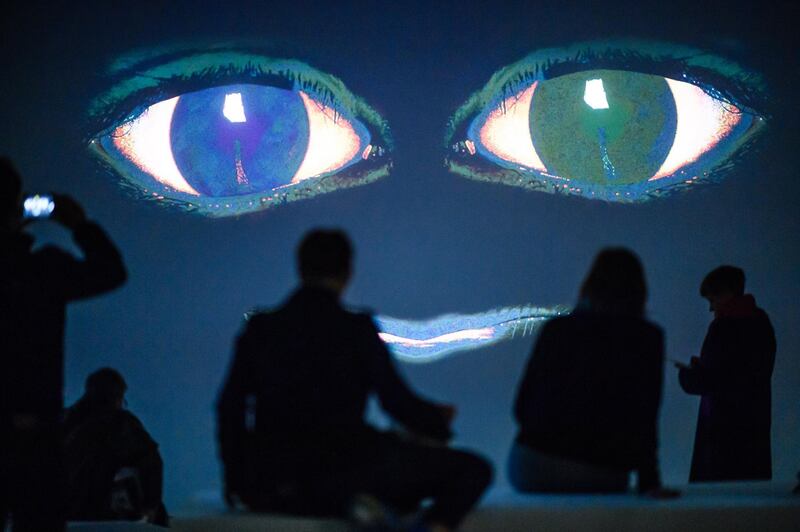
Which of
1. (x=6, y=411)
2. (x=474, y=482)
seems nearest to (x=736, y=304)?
(x=474, y=482)

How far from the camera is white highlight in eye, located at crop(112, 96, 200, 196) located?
3809 mm

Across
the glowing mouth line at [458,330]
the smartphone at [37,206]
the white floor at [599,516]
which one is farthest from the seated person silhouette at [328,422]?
the glowing mouth line at [458,330]

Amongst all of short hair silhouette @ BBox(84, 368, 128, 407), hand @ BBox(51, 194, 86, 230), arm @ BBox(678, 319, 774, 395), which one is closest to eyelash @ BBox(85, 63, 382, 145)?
short hair silhouette @ BBox(84, 368, 128, 407)

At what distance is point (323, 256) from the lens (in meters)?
1.85

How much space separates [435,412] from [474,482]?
0.16m

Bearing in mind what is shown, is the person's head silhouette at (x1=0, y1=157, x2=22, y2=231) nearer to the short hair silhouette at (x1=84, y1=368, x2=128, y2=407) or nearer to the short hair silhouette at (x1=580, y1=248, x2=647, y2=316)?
the short hair silhouette at (x1=580, y1=248, x2=647, y2=316)

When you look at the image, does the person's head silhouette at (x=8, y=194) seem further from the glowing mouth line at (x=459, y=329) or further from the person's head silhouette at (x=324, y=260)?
the glowing mouth line at (x=459, y=329)

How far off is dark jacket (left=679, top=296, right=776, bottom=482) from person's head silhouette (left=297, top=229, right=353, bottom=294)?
150cm

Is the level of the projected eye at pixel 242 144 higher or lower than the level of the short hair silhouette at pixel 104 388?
higher

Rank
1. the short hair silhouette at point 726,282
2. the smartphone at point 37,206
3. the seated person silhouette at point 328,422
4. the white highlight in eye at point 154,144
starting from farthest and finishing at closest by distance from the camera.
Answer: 1. the white highlight in eye at point 154,144
2. the short hair silhouette at point 726,282
3. the smartphone at point 37,206
4. the seated person silhouette at point 328,422

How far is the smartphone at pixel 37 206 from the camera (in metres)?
2.19

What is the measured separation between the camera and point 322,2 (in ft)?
13.1

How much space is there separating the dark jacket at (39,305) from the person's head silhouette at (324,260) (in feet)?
1.47

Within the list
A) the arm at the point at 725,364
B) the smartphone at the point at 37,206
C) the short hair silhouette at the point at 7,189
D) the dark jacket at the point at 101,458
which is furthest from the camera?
the dark jacket at the point at 101,458
